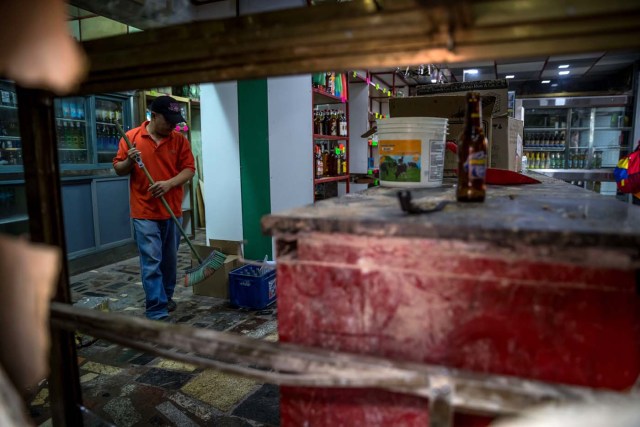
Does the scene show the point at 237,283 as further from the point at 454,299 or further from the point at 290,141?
the point at 454,299

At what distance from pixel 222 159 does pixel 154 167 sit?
3.09 feet

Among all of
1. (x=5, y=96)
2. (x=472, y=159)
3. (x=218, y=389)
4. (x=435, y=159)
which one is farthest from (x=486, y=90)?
(x=5, y=96)

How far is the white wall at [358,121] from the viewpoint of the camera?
5727 millimetres

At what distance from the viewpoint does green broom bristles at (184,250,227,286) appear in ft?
11.4

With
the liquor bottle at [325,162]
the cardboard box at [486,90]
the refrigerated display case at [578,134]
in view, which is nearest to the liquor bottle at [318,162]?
the liquor bottle at [325,162]

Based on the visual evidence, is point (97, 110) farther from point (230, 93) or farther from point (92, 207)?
point (230, 93)

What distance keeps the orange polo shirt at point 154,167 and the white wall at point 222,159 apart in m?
0.70

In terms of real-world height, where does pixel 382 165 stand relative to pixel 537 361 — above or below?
above

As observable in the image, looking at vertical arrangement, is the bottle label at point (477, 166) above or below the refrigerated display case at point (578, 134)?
below

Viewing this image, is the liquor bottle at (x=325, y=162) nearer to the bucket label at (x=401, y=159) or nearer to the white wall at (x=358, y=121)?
the white wall at (x=358, y=121)

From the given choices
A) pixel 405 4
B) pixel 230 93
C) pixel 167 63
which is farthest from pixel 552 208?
pixel 230 93

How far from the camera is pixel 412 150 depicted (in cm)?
154

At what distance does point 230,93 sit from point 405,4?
11.4 ft

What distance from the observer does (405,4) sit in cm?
76
